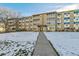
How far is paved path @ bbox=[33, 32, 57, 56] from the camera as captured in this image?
4480 mm

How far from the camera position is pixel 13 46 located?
15.0 feet

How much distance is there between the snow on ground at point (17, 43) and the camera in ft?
14.8

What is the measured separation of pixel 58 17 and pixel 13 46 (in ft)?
2.96

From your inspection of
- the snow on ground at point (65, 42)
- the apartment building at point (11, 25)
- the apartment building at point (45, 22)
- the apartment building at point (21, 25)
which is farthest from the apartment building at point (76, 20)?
the apartment building at point (11, 25)

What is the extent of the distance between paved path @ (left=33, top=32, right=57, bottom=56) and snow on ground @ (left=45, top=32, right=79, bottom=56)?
8 centimetres

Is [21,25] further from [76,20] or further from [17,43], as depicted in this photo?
[76,20]

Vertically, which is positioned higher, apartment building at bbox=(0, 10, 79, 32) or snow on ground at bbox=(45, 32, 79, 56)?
apartment building at bbox=(0, 10, 79, 32)

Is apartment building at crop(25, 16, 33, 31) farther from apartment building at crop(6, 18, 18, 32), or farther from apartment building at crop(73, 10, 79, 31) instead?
apartment building at crop(73, 10, 79, 31)

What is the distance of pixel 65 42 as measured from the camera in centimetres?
454

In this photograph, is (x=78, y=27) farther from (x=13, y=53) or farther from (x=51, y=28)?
(x=13, y=53)

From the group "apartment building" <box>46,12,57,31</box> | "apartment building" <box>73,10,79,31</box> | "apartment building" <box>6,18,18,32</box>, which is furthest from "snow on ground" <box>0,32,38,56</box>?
"apartment building" <box>73,10,79,31</box>

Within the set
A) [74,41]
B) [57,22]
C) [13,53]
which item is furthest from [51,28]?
[13,53]

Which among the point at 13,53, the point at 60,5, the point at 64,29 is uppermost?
the point at 60,5

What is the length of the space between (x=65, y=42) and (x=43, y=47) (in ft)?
1.24
